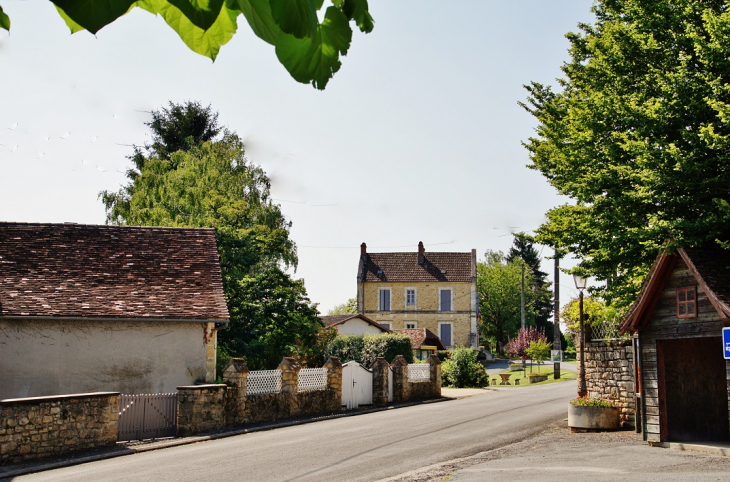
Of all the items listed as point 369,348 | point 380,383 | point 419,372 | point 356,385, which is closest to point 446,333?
point 369,348

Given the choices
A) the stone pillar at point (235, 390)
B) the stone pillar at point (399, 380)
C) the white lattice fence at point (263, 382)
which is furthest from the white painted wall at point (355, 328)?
the stone pillar at point (235, 390)

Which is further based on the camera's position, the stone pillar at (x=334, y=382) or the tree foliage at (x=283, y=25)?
the stone pillar at (x=334, y=382)

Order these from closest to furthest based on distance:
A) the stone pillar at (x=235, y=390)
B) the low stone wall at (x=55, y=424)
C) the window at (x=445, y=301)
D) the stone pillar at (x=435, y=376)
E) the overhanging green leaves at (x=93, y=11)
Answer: the overhanging green leaves at (x=93, y=11)
the low stone wall at (x=55, y=424)
the stone pillar at (x=235, y=390)
the stone pillar at (x=435, y=376)
the window at (x=445, y=301)

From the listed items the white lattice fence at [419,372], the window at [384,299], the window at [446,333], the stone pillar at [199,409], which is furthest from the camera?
the window at [384,299]

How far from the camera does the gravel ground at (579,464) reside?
38.6ft

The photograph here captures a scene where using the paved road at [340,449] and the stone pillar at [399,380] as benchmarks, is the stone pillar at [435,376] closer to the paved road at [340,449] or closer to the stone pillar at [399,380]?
the stone pillar at [399,380]

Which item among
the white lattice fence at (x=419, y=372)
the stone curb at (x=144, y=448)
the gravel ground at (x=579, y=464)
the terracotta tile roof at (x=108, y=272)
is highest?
the terracotta tile roof at (x=108, y=272)

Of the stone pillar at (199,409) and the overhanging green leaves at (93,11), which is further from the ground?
the overhanging green leaves at (93,11)

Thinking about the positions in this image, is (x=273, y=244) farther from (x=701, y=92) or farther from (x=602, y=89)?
(x=701, y=92)

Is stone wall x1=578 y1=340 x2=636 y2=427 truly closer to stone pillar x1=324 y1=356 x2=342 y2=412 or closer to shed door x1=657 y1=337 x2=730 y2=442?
shed door x1=657 y1=337 x2=730 y2=442

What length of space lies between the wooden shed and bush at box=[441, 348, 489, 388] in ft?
67.3

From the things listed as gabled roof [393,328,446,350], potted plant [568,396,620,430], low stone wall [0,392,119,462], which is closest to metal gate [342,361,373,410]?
potted plant [568,396,620,430]

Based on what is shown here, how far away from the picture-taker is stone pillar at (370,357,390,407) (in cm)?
2788

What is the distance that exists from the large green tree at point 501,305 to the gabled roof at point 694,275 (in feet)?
247
